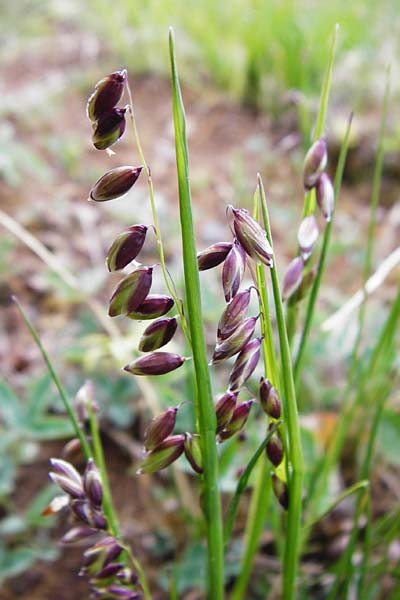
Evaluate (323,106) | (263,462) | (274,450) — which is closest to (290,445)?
(274,450)

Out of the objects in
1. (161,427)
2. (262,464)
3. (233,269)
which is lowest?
(262,464)

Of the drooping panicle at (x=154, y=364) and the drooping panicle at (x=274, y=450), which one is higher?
the drooping panicle at (x=154, y=364)

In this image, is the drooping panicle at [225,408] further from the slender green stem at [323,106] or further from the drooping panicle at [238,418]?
the slender green stem at [323,106]

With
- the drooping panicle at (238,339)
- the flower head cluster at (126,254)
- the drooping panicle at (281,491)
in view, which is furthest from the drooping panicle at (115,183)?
the drooping panicle at (281,491)

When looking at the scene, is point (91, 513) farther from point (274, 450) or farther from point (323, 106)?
point (323, 106)

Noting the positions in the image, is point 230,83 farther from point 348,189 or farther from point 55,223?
point 55,223

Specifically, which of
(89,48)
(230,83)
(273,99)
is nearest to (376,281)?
(273,99)
